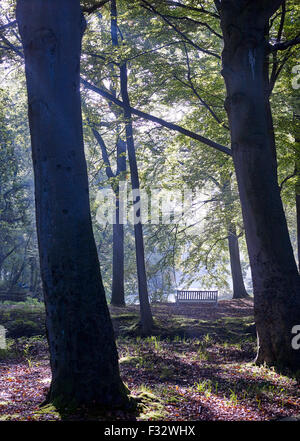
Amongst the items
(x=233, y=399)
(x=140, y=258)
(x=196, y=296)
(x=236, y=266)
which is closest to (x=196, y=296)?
(x=196, y=296)

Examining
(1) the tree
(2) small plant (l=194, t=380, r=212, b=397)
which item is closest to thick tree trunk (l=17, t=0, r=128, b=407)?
(2) small plant (l=194, t=380, r=212, b=397)

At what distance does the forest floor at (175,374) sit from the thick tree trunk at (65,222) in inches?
16.1

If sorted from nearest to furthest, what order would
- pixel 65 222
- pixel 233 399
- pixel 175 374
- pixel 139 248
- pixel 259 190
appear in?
1. pixel 65 222
2. pixel 233 399
3. pixel 175 374
4. pixel 259 190
5. pixel 139 248

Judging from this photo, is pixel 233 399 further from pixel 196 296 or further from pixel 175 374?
pixel 196 296

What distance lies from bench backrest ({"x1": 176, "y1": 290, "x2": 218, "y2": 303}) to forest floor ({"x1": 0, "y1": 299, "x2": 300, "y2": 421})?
653 cm

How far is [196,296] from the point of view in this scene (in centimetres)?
2031

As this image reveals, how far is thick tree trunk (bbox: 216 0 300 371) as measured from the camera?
731 cm

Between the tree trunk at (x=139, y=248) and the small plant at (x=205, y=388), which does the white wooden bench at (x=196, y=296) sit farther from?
the small plant at (x=205, y=388)

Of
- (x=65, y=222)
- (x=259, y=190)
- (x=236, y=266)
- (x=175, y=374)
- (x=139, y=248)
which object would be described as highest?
(x=259, y=190)

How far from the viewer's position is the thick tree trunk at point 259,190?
24.0ft

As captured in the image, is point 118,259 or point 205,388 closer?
point 205,388

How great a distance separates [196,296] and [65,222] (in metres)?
16.4

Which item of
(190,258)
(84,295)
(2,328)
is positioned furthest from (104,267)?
(84,295)
